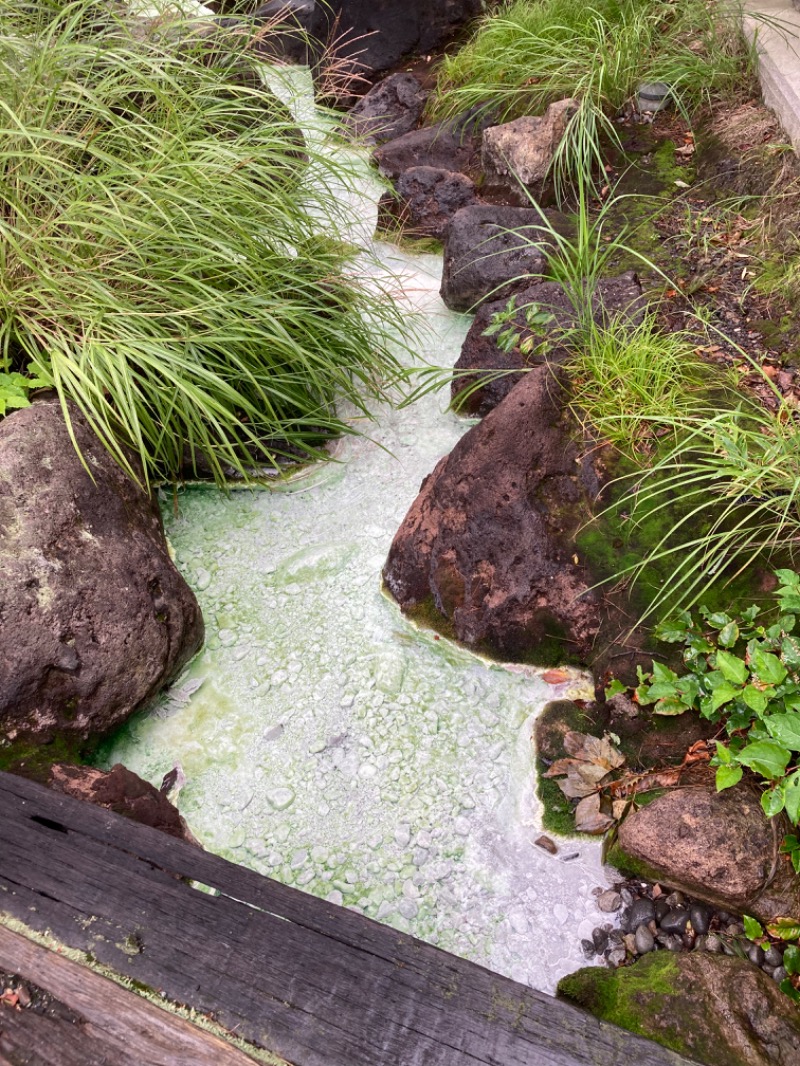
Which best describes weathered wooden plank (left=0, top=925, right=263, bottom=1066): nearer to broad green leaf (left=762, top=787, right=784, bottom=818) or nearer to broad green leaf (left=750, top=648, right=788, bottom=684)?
broad green leaf (left=762, top=787, right=784, bottom=818)

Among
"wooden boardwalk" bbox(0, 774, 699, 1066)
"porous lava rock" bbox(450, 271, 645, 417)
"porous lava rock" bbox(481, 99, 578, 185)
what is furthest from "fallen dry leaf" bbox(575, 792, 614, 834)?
"porous lava rock" bbox(481, 99, 578, 185)

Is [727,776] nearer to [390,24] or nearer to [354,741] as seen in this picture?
[354,741]

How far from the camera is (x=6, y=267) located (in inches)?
110

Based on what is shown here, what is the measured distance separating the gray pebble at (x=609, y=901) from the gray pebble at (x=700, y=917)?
172 mm

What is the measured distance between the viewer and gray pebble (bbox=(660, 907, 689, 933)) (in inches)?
78.0


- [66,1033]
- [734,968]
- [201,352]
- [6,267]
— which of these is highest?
[6,267]

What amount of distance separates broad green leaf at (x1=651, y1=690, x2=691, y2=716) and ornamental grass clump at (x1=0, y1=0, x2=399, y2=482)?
4.92 ft

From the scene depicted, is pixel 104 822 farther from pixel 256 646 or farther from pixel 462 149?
pixel 462 149

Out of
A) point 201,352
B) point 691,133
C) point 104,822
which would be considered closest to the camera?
point 104,822

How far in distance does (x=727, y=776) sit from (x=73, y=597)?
5.83 feet

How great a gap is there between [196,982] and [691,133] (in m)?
4.34

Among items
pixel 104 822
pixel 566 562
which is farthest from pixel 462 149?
pixel 104 822

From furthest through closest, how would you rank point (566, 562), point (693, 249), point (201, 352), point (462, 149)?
point (462, 149), point (693, 249), point (201, 352), point (566, 562)

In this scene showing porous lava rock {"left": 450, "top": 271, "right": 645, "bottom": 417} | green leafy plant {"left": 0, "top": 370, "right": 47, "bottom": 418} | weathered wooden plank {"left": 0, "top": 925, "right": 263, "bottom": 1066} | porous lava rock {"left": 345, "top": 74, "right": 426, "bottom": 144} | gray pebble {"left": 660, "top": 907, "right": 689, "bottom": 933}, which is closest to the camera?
weathered wooden plank {"left": 0, "top": 925, "right": 263, "bottom": 1066}
